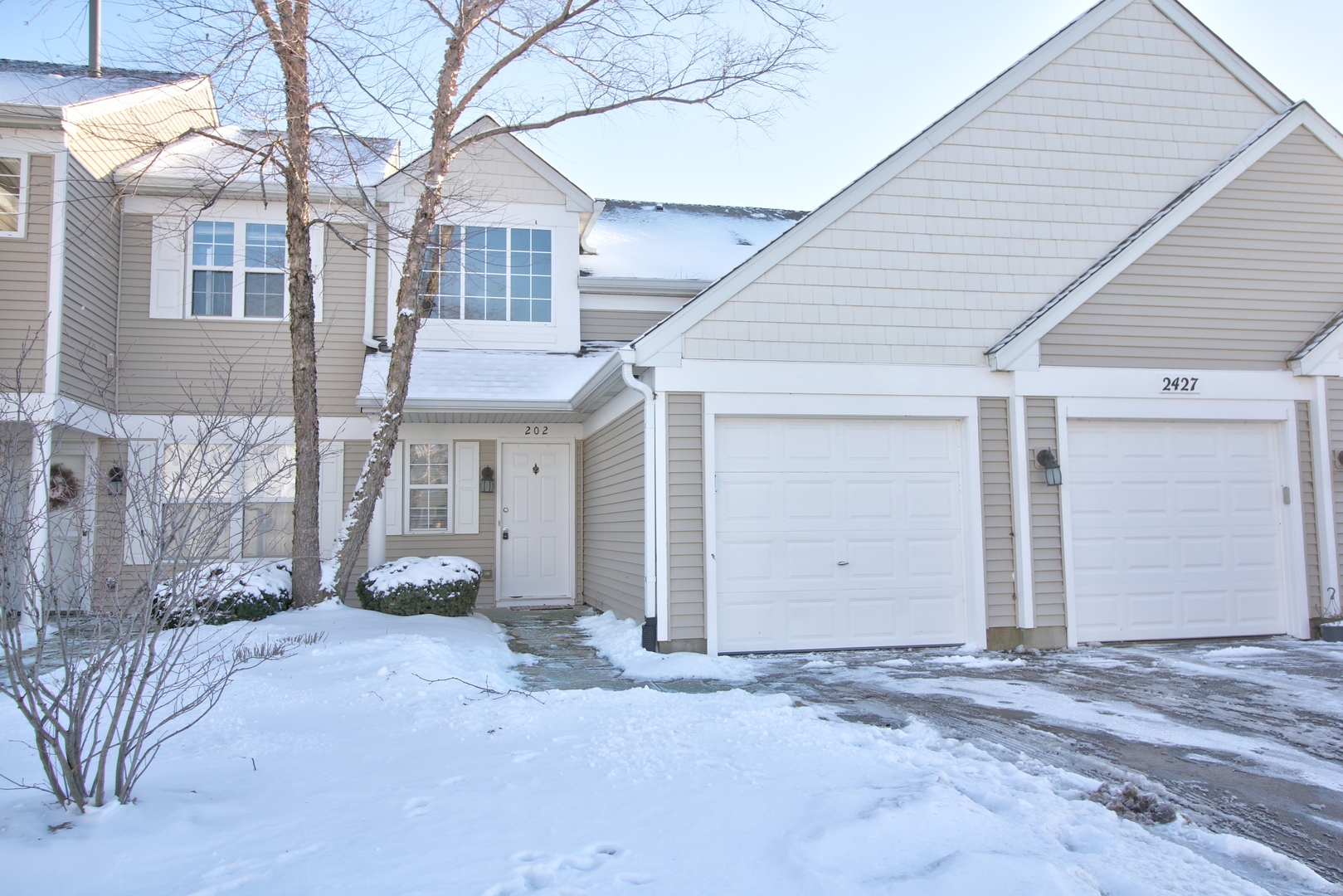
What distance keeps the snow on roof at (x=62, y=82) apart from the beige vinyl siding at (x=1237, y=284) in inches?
371

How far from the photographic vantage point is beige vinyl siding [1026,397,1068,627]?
834 cm

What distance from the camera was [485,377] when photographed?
34.9 ft

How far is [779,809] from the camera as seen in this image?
3.68 meters

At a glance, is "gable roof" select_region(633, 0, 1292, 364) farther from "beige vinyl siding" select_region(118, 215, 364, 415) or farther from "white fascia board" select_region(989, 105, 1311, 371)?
"beige vinyl siding" select_region(118, 215, 364, 415)

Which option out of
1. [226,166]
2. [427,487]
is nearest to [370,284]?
[226,166]

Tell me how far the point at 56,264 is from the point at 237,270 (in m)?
1.96

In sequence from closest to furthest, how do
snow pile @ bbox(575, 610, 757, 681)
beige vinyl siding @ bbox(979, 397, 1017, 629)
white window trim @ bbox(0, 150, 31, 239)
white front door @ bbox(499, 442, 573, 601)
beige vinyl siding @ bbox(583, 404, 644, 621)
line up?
snow pile @ bbox(575, 610, 757, 681)
beige vinyl siding @ bbox(979, 397, 1017, 629)
beige vinyl siding @ bbox(583, 404, 644, 621)
white window trim @ bbox(0, 150, 31, 239)
white front door @ bbox(499, 442, 573, 601)

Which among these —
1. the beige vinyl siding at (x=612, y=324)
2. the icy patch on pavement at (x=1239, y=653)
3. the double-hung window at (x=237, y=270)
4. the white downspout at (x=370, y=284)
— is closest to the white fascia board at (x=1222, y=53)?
the icy patch on pavement at (x=1239, y=653)

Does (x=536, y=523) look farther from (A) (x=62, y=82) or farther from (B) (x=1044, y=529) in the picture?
(A) (x=62, y=82)

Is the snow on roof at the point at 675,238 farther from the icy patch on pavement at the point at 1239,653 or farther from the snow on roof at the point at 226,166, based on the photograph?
the icy patch on pavement at the point at 1239,653

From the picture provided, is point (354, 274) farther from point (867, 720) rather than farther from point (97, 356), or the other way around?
point (867, 720)

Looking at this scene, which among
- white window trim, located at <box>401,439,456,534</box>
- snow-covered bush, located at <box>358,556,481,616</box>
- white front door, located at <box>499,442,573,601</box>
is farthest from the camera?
white front door, located at <box>499,442,573,601</box>

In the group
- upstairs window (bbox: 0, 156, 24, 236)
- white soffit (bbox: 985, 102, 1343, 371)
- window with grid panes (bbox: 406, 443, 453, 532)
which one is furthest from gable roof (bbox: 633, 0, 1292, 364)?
upstairs window (bbox: 0, 156, 24, 236)

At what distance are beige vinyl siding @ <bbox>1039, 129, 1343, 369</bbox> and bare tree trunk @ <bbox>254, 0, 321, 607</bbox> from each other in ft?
23.5
